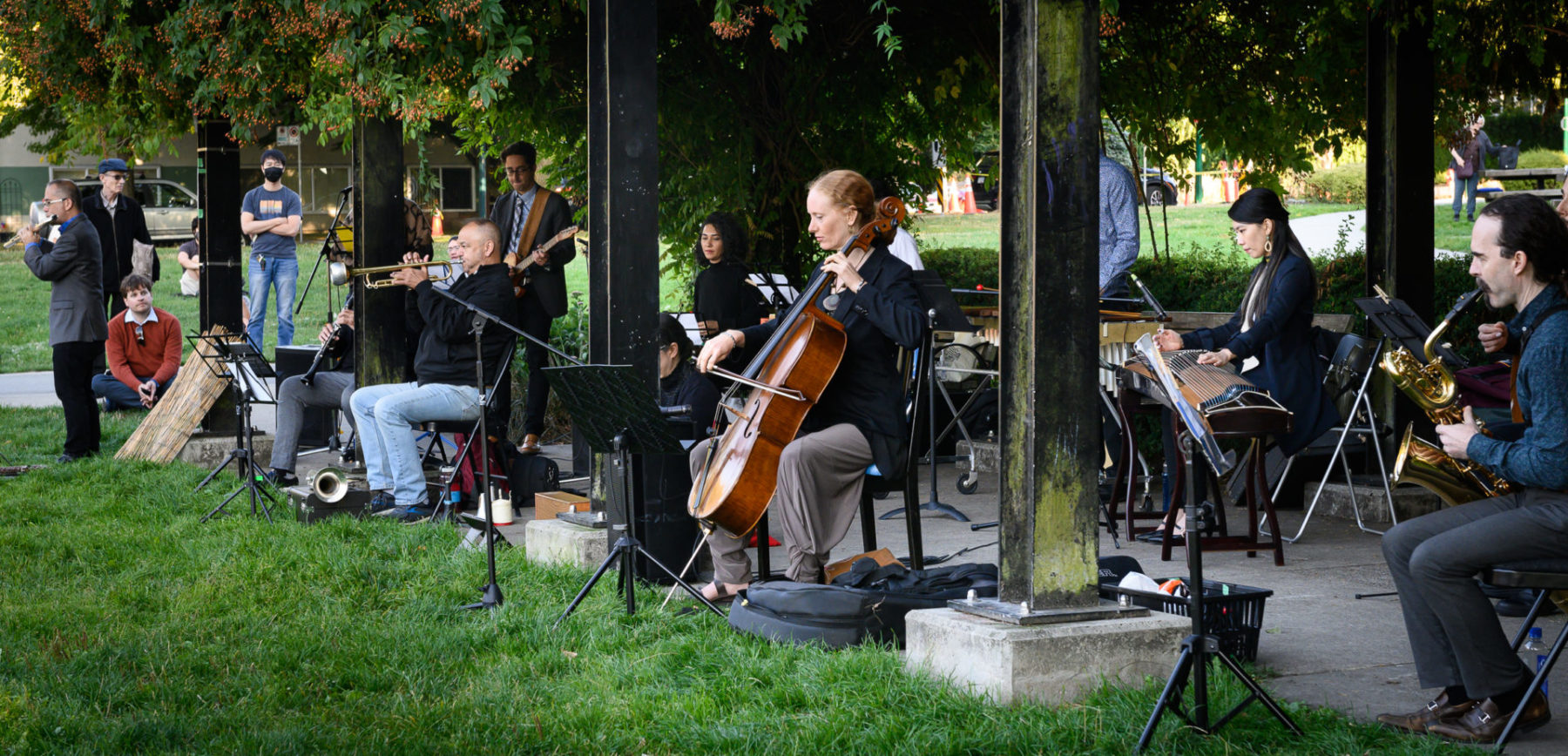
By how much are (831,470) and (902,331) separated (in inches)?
22.6

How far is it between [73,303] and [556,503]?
503cm

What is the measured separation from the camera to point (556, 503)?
7.20m

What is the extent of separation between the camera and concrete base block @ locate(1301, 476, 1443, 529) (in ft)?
24.5

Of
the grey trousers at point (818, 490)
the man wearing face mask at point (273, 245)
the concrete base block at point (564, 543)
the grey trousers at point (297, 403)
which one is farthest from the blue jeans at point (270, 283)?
the grey trousers at point (818, 490)

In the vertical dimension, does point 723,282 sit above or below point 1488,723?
above

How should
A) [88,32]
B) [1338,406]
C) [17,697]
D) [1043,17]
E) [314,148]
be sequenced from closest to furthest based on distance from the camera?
[1043,17] < [17,697] < [1338,406] < [88,32] < [314,148]

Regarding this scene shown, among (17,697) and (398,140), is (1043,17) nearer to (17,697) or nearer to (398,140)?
(17,697)

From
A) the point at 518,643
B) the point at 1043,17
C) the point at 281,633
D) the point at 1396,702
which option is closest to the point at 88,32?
the point at 281,633

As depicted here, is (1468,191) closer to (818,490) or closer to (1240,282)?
(1240,282)

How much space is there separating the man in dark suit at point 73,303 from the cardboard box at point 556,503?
4.70 m

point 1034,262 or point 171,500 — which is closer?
point 1034,262

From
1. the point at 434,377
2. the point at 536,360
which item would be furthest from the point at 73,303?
the point at 434,377

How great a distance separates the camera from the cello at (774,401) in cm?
523

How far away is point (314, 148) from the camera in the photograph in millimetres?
32406
